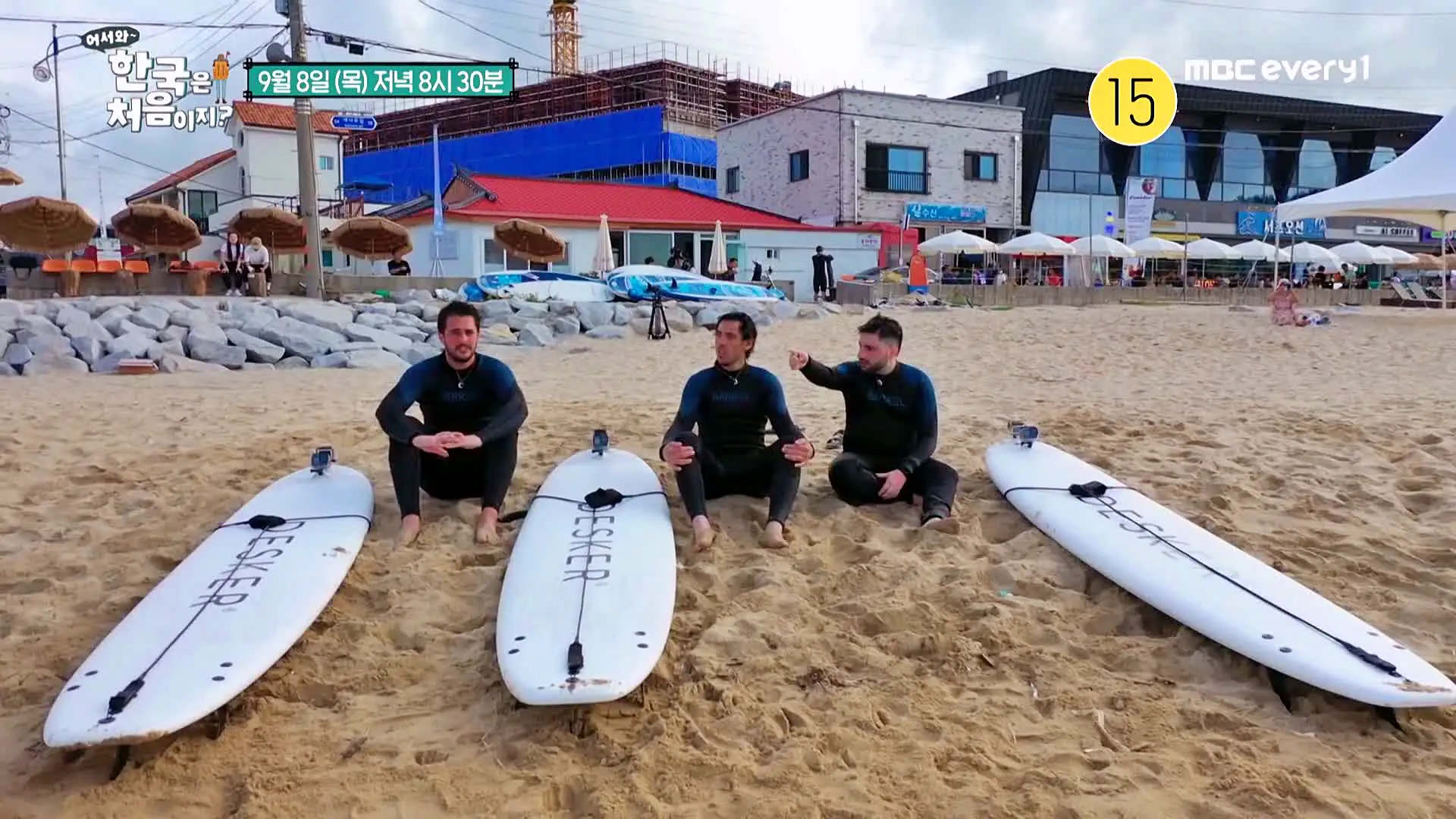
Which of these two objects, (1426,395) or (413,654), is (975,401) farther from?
(413,654)

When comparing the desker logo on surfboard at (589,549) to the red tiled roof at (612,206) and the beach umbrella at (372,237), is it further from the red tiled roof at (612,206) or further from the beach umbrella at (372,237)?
the red tiled roof at (612,206)

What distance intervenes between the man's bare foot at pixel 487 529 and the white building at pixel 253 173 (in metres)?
31.5

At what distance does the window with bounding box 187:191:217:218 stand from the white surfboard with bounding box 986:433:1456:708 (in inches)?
1495

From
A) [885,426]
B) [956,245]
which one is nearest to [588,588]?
[885,426]

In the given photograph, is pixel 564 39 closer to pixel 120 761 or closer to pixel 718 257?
pixel 718 257

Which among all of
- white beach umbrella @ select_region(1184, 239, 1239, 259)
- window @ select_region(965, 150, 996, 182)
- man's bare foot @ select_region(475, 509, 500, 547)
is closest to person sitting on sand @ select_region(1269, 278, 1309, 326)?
white beach umbrella @ select_region(1184, 239, 1239, 259)

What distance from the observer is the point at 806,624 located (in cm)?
353

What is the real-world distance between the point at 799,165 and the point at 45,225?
20.6m

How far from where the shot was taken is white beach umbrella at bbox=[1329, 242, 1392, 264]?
3020cm

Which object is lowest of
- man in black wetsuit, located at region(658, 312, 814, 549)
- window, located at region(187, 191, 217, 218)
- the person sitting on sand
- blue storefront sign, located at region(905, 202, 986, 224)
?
man in black wetsuit, located at region(658, 312, 814, 549)

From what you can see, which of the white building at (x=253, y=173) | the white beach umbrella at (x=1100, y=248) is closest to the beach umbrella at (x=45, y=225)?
the white building at (x=253, y=173)

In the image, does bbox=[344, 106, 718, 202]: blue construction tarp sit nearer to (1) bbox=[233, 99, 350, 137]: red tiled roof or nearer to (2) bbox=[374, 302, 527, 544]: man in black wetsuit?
(1) bbox=[233, 99, 350, 137]: red tiled roof

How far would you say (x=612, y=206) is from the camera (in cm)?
2627

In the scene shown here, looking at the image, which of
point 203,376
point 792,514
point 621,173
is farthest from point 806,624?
point 621,173
